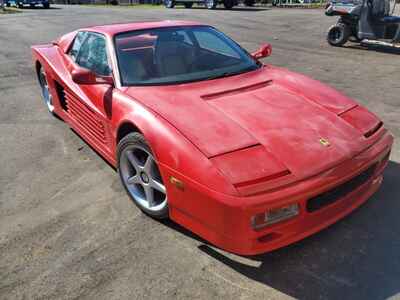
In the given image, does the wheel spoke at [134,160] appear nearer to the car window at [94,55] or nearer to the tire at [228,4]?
the car window at [94,55]

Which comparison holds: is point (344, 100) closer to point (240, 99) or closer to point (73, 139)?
point (240, 99)

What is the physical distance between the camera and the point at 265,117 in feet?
8.61

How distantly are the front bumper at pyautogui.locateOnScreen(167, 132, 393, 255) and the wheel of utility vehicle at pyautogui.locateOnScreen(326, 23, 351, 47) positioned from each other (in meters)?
8.15

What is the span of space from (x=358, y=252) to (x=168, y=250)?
127cm

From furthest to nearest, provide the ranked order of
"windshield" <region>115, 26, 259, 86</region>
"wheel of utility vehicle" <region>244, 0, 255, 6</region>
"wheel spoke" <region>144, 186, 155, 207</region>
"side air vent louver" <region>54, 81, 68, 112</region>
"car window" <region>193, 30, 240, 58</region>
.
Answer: "wheel of utility vehicle" <region>244, 0, 255, 6</region> < "side air vent louver" <region>54, 81, 68, 112</region> < "car window" <region>193, 30, 240, 58</region> < "windshield" <region>115, 26, 259, 86</region> < "wheel spoke" <region>144, 186, 155, 207</region>

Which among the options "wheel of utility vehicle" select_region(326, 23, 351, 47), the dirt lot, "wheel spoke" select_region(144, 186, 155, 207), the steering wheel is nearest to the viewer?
the dirt lot

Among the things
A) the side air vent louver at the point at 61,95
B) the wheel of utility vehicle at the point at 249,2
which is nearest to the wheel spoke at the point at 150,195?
the side air vent louver at the point at 61,95

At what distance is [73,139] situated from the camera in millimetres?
4336

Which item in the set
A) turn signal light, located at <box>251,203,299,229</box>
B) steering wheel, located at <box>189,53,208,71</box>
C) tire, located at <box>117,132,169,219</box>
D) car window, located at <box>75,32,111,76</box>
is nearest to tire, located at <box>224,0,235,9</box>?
car window, located at <box>75,32,111,76</box>

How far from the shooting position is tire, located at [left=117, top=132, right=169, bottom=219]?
2.72m

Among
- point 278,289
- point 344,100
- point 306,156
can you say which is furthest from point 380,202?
point 278,289

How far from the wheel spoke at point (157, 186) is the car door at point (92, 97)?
0.70 metres

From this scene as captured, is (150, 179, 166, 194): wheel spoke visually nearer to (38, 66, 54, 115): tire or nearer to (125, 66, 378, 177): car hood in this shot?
(125, 66, 378, 177): car hood

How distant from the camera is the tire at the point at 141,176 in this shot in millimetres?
2725
